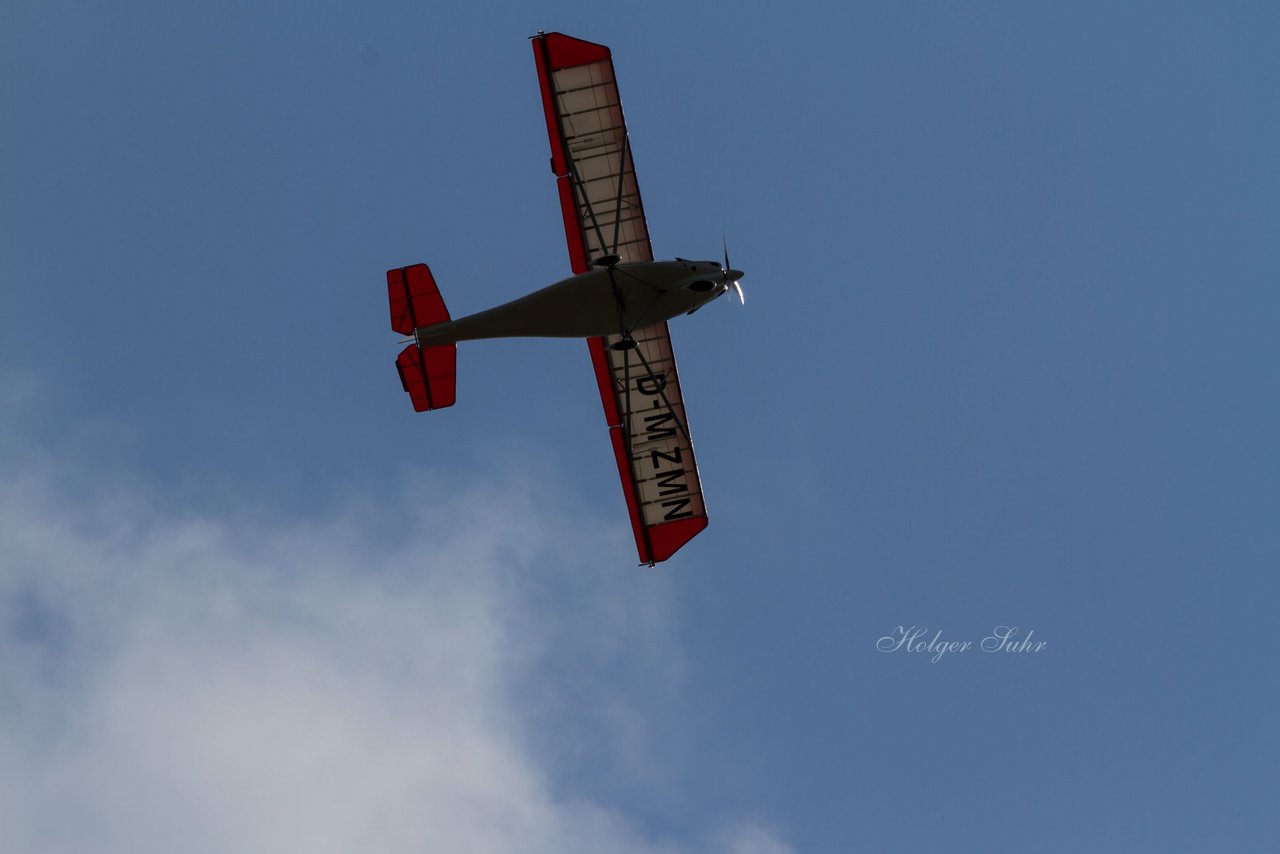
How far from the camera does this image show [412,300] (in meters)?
25.1

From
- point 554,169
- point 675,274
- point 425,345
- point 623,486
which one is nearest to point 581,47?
point 554,169

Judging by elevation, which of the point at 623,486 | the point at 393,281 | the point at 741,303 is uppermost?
the point at 393,281

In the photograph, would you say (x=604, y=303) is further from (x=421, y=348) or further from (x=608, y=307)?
(x=421, y=348)

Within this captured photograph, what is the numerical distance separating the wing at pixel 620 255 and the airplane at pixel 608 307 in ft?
0.08

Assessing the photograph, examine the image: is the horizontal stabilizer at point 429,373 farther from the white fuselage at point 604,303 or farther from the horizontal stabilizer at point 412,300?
the white fuselage at point 604,303

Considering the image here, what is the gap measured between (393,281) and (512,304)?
2.84 meters

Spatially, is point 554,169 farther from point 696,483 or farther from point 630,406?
point 696,483

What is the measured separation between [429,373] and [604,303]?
462 cm

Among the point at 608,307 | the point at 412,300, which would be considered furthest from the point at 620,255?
the point at 412,300

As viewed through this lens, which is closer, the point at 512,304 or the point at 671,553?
the point at 512,304

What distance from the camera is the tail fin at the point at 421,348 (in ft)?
82.2

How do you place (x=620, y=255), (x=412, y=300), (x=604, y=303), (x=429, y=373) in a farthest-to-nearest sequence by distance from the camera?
(x=429, y=373), (x=620, y=255), (x=412, y=300), (x=604, y=303)

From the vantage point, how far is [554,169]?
25203mm

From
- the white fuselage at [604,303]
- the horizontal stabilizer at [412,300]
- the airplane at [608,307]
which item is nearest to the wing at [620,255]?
the airplane at [608,307]
